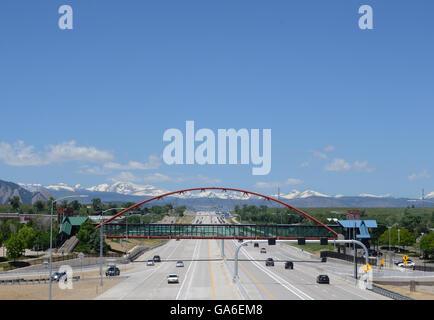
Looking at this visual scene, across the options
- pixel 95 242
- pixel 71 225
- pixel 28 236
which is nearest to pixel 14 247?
pixel 28 236

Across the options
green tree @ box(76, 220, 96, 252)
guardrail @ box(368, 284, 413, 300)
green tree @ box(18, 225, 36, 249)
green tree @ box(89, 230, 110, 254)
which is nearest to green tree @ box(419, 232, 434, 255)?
guardrail @ box(368, 284, 413, 300)

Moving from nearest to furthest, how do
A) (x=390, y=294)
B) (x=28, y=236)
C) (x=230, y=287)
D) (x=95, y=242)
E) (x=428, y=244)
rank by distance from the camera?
(x=390, y=294), (x=230, y=287), (x=28, y=236), (x=428, y=244), (x=95, y=242)

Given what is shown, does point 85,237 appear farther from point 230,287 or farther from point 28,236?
point 230,287

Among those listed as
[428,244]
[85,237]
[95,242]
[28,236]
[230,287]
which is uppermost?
[28,236]

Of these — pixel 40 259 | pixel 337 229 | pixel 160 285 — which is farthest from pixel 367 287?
pixel 337 229

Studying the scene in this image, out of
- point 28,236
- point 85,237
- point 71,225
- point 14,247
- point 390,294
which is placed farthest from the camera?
point 71,225

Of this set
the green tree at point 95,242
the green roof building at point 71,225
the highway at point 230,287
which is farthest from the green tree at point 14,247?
the green roof building at point 71,225

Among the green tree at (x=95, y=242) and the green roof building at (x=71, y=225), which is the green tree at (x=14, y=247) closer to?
the green tree at (x=95, y=242)

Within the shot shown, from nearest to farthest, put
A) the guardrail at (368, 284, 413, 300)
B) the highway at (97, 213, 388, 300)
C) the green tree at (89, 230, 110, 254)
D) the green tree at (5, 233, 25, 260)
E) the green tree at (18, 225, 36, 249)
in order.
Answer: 1. the guardrail at (368, 284, 413, 300)
2. the highway at (97, 213, 388, 300)
3. the green tree at (5, 233, 25, 260)
4. the green tree at (18, 225, 36, 249)
5. the green tree at (89, 230, 110, 254)

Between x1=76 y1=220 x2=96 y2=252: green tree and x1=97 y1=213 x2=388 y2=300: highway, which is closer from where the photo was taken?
x1=97 y1=213 x2=388 y2=300: highway

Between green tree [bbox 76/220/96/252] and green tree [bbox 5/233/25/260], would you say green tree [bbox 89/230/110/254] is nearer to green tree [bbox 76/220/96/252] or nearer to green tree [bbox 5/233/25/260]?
green tree [bbox 76/220/96/252]

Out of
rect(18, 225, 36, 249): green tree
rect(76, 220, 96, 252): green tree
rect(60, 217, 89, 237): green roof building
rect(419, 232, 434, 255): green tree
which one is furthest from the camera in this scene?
rect(60, 217, 89, 237): green roof building

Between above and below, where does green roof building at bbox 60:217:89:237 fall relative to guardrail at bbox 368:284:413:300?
above
